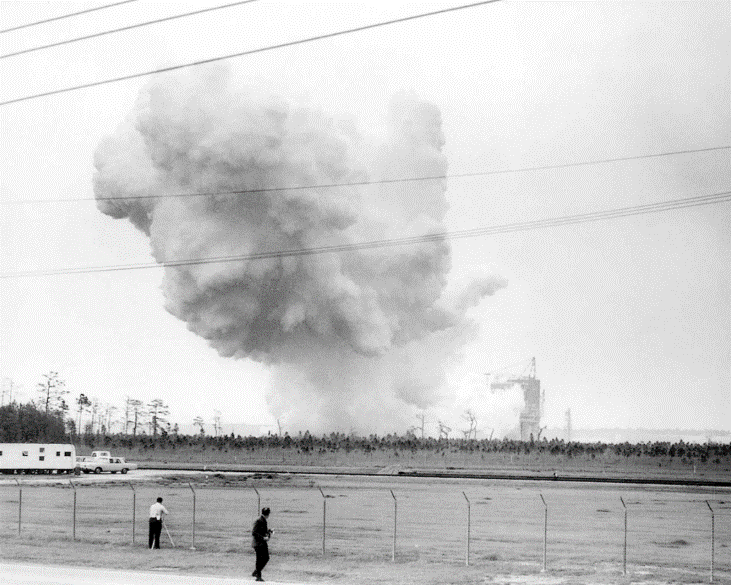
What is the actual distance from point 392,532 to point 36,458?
153 ft

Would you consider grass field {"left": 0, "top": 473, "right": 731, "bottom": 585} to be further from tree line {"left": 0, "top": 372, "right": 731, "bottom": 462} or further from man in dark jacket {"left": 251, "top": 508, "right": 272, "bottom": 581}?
tree line {"left": 0, "top": 372, "right": 731, "bottom": 462}

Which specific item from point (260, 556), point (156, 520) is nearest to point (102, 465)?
point (156, 520)

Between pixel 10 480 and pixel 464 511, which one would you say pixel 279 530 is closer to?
pixel 464 511

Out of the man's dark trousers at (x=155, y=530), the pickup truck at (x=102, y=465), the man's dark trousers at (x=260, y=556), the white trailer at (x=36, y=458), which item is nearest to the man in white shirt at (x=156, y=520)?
the man's dark trousers at (x=155, y=530)

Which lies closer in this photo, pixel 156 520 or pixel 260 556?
pixel 260 556

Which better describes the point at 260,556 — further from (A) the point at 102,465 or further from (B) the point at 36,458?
(A) the point at 102,465

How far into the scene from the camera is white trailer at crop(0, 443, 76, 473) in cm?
7262

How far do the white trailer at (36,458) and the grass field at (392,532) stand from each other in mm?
14916

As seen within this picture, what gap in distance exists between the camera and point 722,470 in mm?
90062

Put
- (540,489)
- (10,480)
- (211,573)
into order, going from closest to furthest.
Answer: (211,573), (540,489), (10,480)

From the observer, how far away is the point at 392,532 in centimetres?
3559

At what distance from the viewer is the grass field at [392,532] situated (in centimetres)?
2698

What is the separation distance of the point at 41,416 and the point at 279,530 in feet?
266

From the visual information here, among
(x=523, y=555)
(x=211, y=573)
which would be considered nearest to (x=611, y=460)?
(x=523, y=555)
